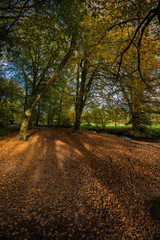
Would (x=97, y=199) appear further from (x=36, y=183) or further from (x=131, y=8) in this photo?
(x=131, y=8)

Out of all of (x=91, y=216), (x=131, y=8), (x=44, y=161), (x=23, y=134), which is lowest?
(x=91, y=216)

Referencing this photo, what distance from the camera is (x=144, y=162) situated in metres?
4.80

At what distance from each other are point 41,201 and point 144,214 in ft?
8.04

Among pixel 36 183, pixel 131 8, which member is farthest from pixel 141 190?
pixel 131 8

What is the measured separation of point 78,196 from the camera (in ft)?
9.51

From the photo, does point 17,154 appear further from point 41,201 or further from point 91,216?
point 91,216

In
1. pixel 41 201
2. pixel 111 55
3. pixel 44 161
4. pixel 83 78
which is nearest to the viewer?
pixel 41 201

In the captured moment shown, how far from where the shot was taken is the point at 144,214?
240 cm

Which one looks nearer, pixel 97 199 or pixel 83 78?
pixel 97 199

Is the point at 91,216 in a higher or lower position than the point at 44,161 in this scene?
lower

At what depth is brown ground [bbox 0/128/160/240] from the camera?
6.59ft

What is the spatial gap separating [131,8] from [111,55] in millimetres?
3158

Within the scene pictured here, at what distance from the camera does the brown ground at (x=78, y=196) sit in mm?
2008

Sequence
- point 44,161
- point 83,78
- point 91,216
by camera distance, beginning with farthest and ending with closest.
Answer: point 83,78, point 44,161, point 91,216
